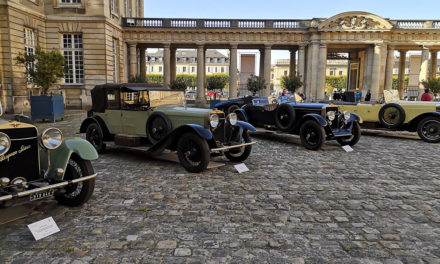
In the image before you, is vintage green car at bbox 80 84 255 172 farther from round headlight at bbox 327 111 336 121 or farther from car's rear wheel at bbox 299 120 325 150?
round headlight at bbox 327 111 336 121

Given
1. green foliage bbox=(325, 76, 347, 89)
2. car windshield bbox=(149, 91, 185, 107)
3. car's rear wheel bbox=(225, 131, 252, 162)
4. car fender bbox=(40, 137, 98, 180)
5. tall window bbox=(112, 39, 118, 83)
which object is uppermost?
green foliage bbox=(325, 76, 347, 89)

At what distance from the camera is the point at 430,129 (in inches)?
411

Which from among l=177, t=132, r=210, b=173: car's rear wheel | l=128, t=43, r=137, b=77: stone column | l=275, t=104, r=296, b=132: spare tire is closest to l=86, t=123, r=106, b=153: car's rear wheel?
l=177, t=132, r=210, b=173: car's rear wheel

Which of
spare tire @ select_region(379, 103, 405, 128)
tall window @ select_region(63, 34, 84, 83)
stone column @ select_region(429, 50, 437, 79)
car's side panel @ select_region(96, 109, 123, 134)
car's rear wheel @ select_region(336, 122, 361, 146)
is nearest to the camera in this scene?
car's side panel @ select_region(96, 109, 123, 134)

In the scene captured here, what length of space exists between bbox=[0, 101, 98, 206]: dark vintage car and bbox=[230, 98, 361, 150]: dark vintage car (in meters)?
6.34

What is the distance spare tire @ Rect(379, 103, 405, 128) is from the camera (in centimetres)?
1077

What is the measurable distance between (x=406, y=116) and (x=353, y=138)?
9.03 feet

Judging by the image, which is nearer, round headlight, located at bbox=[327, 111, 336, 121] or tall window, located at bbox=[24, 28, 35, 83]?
round headlight, located at bbox=[327, 111, 336, 121]

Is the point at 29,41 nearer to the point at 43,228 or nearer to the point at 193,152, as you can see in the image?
the point at 193,152

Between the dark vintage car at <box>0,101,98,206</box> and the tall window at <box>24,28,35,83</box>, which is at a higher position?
the tall window at <box>24,28,35,83</box>

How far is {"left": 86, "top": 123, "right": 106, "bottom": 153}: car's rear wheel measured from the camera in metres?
8.06

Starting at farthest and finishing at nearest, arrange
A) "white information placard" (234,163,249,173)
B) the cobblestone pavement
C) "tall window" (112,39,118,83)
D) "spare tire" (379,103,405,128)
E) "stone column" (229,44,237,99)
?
"stone column" (229,44,237,99)
"tall window" (112,39,118,83)
"spare tire" (379,103,405,128)
"white information placard" (234,163,249,173)
the cobblestone pavement

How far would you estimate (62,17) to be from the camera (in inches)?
859

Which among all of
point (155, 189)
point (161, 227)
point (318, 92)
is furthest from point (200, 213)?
point (318, 92)
